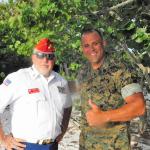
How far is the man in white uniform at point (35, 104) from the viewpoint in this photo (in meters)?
4.29

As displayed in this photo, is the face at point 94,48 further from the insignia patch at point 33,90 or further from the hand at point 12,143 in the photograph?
the hand at point 12,143

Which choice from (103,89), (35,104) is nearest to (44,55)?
(35,104)

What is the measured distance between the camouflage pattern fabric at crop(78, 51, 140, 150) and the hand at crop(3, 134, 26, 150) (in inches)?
26.5

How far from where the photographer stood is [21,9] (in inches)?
281

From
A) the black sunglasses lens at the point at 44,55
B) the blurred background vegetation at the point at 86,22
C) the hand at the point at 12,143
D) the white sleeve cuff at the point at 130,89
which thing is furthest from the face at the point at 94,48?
the blurred background vegetation at the point at 86,22

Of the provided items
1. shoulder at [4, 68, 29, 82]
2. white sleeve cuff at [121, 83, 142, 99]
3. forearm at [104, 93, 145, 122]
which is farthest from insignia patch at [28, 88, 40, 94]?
forearm at [104, 93, 145, 122]

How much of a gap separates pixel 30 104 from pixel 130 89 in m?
1.19

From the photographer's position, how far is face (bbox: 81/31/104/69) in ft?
12.5

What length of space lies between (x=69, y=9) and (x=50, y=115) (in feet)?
9.35

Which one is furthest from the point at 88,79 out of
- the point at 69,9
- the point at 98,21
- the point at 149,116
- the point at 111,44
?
the point at 149,116

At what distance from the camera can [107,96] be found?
3762 millimetres

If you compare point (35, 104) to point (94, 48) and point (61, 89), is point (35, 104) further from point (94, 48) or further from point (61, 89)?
point (94, 48)

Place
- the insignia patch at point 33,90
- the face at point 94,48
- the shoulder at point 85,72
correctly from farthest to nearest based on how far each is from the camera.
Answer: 1. the insignia patch at point 33,90
2. the shoulder at point 85,72
3. the face at point 94,48

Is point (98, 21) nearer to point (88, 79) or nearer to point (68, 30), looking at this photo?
point (68, 30)
